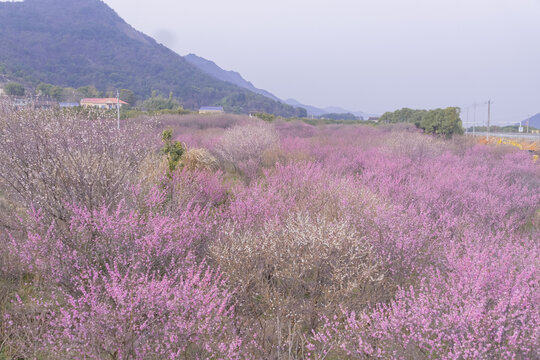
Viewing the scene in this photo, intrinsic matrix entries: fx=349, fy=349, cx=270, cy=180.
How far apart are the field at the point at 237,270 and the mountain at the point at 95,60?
82.7 metres

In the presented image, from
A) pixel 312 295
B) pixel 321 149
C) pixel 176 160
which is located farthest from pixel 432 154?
pixel 312 295

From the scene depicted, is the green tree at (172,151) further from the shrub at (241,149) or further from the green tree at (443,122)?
the green tree at (443,122)

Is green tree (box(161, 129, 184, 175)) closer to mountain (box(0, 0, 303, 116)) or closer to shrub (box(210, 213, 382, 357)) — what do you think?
shrub (box(210, 213, 382, 357))

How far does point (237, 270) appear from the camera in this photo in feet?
12.4

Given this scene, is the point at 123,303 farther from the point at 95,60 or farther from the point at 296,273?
the point at 95,60

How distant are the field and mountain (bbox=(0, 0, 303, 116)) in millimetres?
82677

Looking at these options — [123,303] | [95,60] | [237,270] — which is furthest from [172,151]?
[95,60]

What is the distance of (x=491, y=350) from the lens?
2.67 m

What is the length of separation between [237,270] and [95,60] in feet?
440

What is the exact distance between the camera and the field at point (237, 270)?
2646 millimetres

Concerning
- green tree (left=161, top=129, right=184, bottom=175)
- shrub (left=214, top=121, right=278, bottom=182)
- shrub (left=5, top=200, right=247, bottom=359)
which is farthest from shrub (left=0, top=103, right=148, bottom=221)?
shrub (left=214, top=121, right=278, bottom=182)

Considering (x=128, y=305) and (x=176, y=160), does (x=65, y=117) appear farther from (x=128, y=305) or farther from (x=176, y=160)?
(x=128, y=305)

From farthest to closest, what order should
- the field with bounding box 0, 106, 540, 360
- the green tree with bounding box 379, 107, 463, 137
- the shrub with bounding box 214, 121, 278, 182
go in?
1. the green tree with bounding box 379, 107, 463, 137
2. the shrub with bounding box 214, 121, 278, 182
3. the field with bounding box 0, 106, 540, 360

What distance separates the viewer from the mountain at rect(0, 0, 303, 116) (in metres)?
97.1
